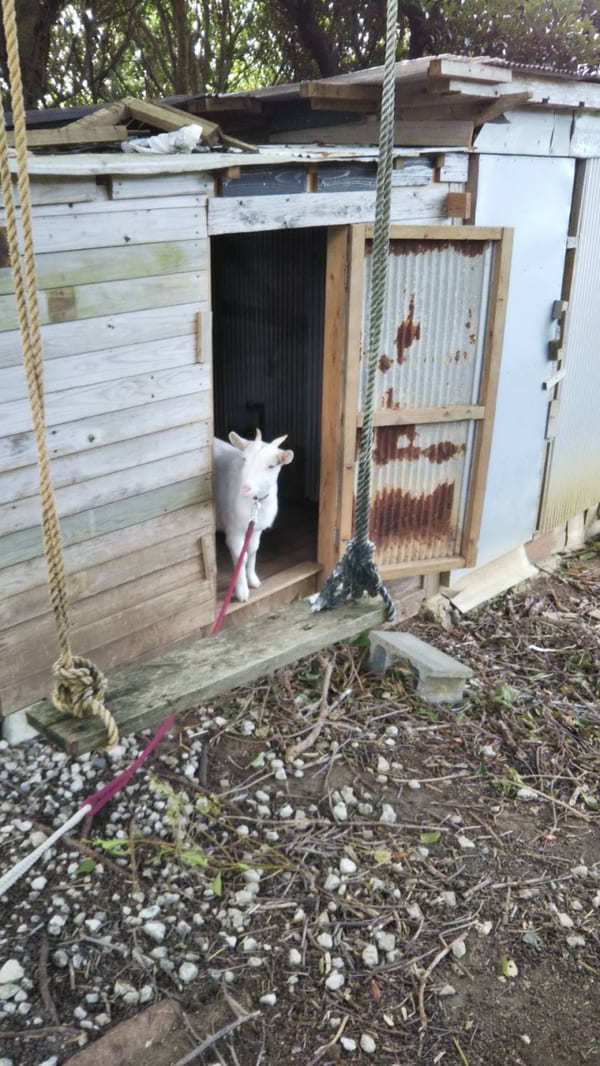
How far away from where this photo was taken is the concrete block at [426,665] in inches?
218

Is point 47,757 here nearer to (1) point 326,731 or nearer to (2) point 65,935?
(2) point 65,935

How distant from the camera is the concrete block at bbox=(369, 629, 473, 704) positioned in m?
5.54

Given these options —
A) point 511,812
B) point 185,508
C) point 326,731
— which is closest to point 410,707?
point 326,731

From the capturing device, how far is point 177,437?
15.7 feet

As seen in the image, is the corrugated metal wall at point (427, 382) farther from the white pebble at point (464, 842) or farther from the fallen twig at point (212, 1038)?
the fallen twig at point (212, 1038)

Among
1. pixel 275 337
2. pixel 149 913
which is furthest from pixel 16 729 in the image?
pixel 275 337

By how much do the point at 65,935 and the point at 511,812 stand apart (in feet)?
7.76

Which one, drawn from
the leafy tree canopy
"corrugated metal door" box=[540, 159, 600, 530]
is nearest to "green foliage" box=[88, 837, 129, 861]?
"corrugated metal door" box=[540, 159, 600, 530]

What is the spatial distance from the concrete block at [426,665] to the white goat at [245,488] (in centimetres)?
96

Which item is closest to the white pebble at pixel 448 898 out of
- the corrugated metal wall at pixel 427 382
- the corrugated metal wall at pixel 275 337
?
the corrugated metal wall at pixel 427 382

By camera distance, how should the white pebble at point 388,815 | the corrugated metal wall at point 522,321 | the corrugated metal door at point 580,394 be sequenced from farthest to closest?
the corrugated metal door at point 580,394 → the corrugated metal wall at point 522,321 → the white pebble at point 388,815

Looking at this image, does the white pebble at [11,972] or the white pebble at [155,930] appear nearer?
the white pebble at [11,972]

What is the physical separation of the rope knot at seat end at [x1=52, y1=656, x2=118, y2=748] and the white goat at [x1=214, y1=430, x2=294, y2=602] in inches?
102

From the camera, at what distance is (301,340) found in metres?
6.97
